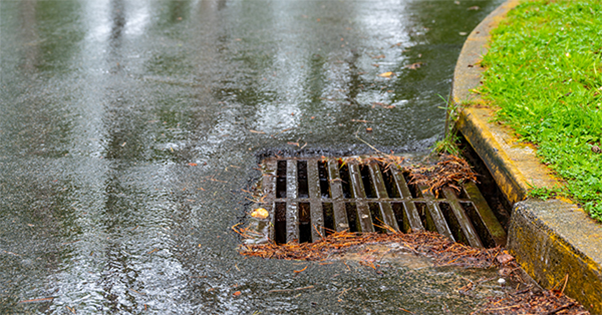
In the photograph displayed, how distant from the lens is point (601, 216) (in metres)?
1.94

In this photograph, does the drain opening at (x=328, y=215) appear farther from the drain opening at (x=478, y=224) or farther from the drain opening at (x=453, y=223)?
the drain opening at (x=478, y=224)

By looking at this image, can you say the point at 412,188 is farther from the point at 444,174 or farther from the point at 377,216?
the point at 377,216

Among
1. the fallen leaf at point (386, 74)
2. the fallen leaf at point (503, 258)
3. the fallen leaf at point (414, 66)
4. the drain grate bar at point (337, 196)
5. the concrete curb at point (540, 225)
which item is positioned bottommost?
the drain grate bar at point (337, 196)

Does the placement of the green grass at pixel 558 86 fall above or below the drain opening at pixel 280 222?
above

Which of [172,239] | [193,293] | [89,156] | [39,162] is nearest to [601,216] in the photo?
[193,293]

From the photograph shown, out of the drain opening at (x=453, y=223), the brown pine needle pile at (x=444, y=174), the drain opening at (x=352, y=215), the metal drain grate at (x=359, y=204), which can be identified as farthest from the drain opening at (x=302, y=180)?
the drain opening at (x=453, y=223)

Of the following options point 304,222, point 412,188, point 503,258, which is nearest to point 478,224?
point 503,258

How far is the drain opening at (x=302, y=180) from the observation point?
118 inches

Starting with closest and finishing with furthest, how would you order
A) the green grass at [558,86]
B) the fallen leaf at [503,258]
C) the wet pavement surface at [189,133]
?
the wet pavement surface at [189,133] → the fallen leaf at [503,258] → the green grass at [558,86]

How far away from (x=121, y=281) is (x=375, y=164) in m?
1.84

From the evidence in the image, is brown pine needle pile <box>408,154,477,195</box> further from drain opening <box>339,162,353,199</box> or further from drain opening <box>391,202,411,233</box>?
drain opening <box>339,162,353,199</box>

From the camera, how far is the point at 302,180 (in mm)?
3115

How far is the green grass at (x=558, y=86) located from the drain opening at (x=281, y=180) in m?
1.47

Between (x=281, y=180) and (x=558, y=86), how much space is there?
1.97 meters
